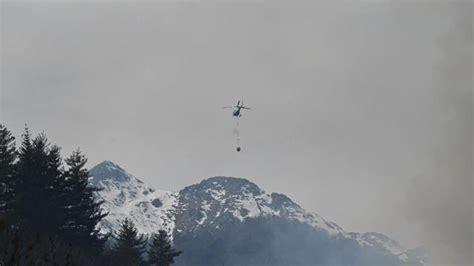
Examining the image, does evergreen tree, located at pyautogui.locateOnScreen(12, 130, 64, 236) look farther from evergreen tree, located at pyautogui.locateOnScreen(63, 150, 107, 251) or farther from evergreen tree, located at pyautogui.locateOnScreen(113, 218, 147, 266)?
evergreen tree, located at pyautogui.locateOnScreen(113, 218, 147, 266)

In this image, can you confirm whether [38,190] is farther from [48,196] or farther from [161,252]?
[161,252]

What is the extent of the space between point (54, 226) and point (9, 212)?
464cm

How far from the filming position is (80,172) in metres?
66.0

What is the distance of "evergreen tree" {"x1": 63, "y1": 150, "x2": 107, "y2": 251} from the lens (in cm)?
6150

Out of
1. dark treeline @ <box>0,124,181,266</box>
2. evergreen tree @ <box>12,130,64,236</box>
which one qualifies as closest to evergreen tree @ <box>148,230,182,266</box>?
dark treeline @ <box>0,124,181,266</box>

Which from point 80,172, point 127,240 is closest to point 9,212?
point 80,172

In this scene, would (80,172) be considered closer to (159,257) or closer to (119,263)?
(119,263)

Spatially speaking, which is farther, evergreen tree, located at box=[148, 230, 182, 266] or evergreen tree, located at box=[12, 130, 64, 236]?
evergreen tree, located at box=[148, 230, 182, 266]

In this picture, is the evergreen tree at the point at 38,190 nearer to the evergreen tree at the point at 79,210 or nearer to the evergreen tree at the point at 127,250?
the evergreen tree at the point at 79,210

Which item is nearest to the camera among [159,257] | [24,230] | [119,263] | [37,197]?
[24,230]

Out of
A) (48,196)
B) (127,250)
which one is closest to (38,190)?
(48,196)

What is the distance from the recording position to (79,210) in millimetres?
62344

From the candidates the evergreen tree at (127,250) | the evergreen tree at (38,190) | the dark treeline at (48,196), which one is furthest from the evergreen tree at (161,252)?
the evergreen tree at (38,190)

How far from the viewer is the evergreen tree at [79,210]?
6150 centimetres
